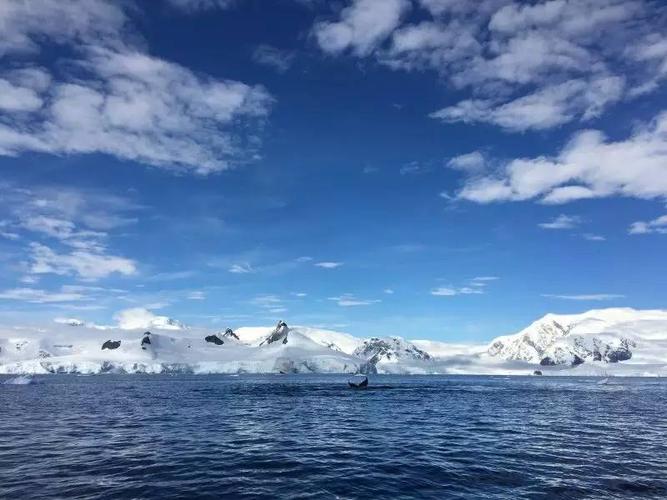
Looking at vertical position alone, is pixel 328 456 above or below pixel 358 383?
below

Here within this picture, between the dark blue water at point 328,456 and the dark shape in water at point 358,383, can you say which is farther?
the dark shape in water at point 358,383

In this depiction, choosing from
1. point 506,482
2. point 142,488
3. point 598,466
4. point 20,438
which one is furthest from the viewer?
point 20,438

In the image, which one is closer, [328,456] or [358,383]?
[328,456]

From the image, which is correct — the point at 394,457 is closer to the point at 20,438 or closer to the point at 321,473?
the point at 321,473

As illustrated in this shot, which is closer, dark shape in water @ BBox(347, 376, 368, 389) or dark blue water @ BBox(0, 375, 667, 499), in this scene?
dark blue water @ BBox(0, 375, 667, 499)

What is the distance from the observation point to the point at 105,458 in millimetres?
32406

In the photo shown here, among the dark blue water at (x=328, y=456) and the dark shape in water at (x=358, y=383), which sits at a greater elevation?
the dark shape in water at (x=358, y=383)

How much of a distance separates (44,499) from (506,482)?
2316cm

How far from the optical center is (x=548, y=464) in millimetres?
31609

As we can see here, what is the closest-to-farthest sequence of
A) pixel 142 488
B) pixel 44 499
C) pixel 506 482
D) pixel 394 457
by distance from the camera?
pixel 44 499
pixel 142 488
pixel 506 482
pixel 394 457

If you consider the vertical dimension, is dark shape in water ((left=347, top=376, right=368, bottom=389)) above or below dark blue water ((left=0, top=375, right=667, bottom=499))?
above

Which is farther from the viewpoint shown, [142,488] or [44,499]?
[142,488]

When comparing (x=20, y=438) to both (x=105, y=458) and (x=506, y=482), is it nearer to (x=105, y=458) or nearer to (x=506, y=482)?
(x=105, y=458)

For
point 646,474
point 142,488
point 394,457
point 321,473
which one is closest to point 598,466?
point 646,474
